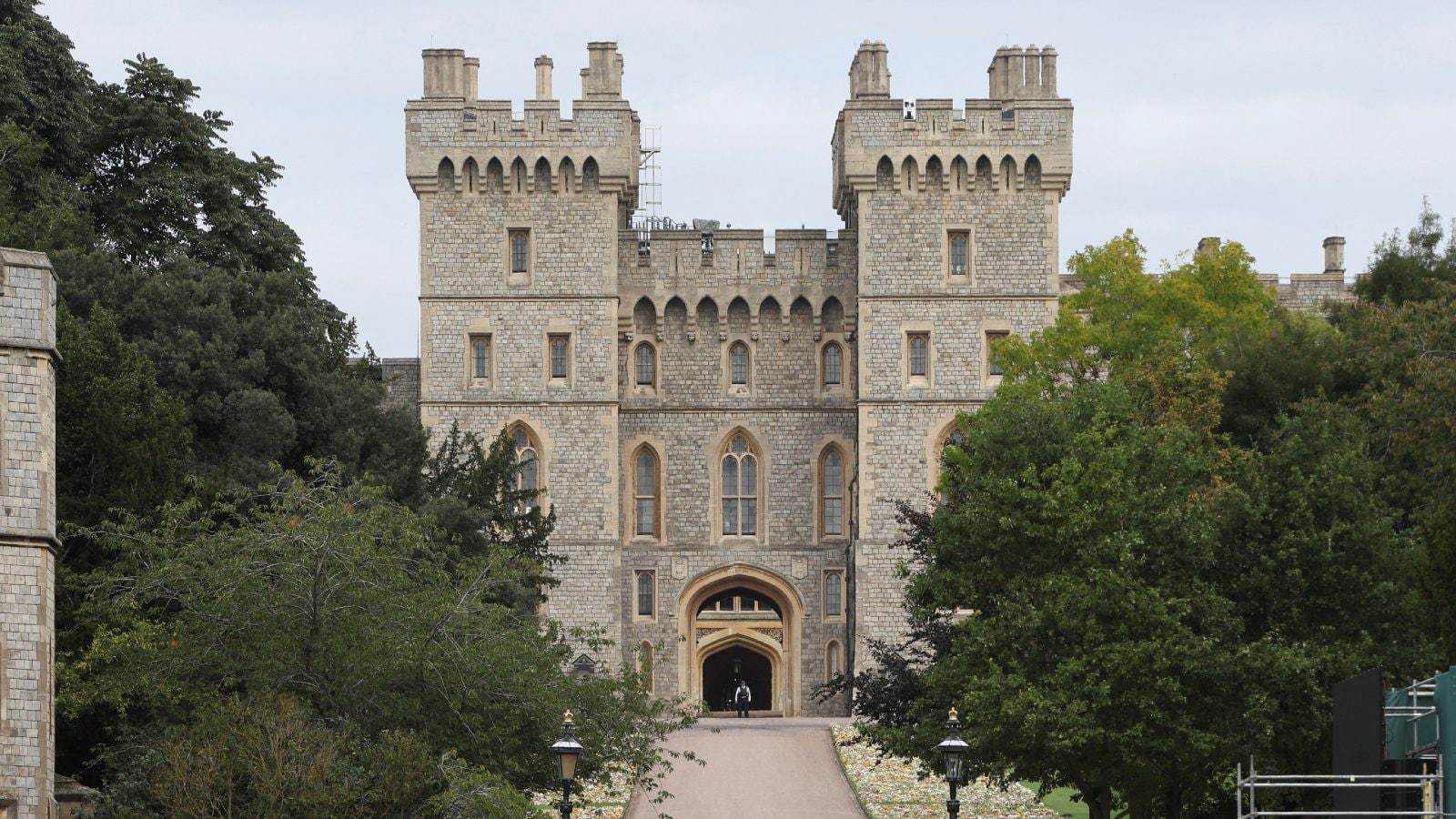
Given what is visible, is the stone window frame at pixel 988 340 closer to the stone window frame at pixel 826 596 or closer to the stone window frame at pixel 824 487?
the stone window frame at pixel 824 487

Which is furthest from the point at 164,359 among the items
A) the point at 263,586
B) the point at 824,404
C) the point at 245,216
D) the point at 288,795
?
the point at 824,404

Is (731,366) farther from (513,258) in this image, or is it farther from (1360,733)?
(1360,733)

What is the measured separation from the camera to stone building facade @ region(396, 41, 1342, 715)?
53.3 metres

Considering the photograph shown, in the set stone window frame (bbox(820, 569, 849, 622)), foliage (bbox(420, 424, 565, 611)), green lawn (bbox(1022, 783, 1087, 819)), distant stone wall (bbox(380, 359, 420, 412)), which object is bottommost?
green lawn (bbox(1022, 783, 1087, 819))

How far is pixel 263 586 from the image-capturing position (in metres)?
30.6

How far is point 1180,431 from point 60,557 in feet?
49.6

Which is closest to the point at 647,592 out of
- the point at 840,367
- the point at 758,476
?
the point at 758,476

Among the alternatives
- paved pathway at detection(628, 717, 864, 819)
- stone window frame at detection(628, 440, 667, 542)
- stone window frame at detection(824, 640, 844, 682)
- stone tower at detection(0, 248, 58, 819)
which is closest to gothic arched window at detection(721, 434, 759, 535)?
stone window frame at detection(628, 440, 667, 542)

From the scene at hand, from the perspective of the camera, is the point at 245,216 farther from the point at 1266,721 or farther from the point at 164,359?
the point at 1266,721

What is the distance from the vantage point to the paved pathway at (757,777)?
38156 millimetres

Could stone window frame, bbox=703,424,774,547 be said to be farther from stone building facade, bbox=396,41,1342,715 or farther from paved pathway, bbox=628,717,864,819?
paved pathway, bbox=628,717,864,819

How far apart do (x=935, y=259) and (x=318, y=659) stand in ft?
83.8

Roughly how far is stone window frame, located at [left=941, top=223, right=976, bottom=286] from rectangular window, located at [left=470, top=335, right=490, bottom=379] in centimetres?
932

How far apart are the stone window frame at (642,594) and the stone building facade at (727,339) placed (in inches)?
A: 2.2
